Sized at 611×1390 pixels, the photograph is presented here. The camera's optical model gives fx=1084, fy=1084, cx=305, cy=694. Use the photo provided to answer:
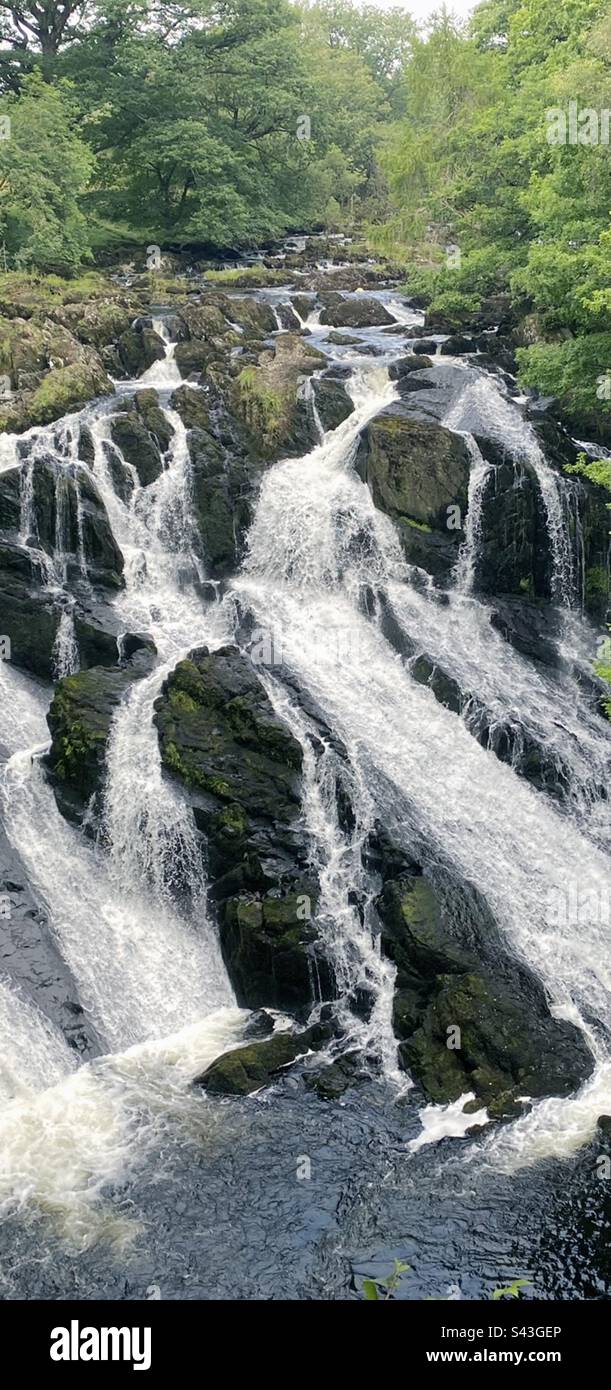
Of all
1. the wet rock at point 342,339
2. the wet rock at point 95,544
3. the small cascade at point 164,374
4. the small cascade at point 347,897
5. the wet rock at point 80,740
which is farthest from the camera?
the wet rock at point 342,339

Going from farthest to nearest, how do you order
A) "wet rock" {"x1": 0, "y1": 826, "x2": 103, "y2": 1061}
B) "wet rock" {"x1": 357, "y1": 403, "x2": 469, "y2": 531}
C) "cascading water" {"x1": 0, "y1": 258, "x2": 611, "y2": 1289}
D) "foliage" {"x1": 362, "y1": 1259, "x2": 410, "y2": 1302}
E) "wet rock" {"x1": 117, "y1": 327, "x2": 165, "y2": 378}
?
"wet rock" {"x1": 117, "y1": 327, "x2": 165, "y2": 378} → "wet rock" {"x1": 357, "y1": 403, "x2": 469, "y2": 531} → "wet rock" {"x1": 0, "y1": 826, "x2": 103, "y2": 1061} → "cascading water" {"x1": 0, "y1": 258, "x2": 611, "y2": 1289} → "foliage" {"x1": 362, "y1": 1259, "x2": 410, "y2": 1302}

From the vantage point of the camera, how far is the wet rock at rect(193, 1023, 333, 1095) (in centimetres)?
1541

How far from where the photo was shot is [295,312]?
35.6m

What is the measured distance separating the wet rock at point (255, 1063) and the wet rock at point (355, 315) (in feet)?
84.6

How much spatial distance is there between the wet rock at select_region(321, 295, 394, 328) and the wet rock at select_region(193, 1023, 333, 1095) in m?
25.8

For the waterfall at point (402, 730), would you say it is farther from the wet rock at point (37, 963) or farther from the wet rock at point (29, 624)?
the wet rock at point (37, 963)

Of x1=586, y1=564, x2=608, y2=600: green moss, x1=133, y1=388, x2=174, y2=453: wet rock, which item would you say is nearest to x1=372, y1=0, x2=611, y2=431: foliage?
x1=586, y1=564, x2=608, y2=600: green moss

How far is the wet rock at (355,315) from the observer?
3553 cm

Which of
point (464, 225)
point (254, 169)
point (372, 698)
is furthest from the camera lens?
point (254, 169)

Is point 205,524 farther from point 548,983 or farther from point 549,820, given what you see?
point 548,983

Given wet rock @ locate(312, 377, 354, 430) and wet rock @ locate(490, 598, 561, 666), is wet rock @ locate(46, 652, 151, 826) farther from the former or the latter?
wet rock @ locate(312, 377, 354, 430)

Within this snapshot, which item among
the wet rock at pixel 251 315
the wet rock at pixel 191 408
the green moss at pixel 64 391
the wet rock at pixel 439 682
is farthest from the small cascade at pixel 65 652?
the wet rock at pixel 251 315

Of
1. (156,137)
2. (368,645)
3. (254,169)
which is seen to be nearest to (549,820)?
(368,645)
